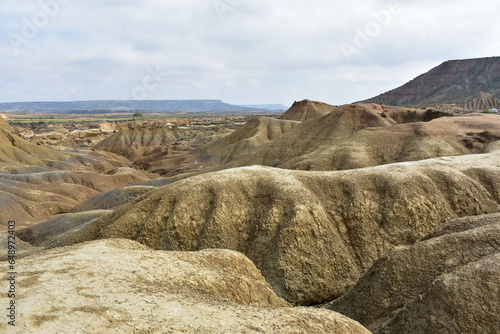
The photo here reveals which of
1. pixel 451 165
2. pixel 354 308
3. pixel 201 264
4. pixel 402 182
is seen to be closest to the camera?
pixel 201 264

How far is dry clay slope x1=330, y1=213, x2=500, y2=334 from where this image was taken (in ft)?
35.7

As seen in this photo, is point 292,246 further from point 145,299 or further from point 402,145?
point 402,145

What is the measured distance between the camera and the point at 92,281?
420 inches

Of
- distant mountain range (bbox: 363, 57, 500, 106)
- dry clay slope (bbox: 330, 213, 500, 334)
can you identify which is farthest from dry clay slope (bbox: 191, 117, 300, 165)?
distant mountain range (bbox: 363, 57, 500, 106)

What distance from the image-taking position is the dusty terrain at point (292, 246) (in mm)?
9555

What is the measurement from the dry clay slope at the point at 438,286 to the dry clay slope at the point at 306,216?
4.90m

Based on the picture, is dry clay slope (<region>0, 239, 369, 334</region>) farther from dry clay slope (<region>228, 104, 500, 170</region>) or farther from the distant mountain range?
the distant mountain range

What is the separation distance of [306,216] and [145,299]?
1348cm

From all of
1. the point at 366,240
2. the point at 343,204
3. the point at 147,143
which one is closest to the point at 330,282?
the point at 366,240

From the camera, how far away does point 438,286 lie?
11500 millimetres

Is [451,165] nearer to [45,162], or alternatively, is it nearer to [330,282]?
[330,282]

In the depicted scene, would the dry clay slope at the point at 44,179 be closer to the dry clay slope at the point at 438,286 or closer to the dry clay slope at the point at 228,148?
the dry clay slope at the point at 228,148

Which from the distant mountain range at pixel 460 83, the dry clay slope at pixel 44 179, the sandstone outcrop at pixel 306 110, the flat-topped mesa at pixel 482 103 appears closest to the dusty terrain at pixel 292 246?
the dry clay slope at pixel 44 179

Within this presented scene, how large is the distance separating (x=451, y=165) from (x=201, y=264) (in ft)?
70.3
